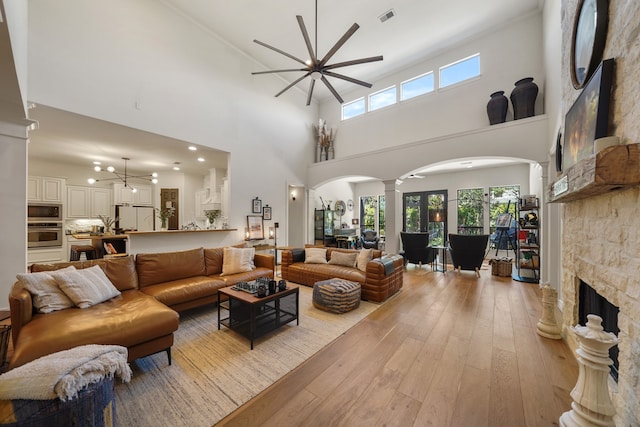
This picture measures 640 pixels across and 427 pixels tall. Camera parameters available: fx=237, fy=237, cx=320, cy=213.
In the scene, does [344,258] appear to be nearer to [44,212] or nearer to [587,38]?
[587,38]

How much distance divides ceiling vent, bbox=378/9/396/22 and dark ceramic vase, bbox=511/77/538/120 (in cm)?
291

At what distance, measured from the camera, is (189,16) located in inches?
195

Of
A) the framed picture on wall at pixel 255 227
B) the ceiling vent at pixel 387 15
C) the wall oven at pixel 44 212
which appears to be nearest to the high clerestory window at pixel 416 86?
the ceiling vent at pixel 387 15

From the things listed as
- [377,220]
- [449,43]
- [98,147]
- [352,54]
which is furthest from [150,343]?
[377,220]

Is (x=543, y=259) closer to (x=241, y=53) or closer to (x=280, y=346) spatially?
(x=280, y=346)

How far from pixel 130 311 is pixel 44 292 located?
2.57ft

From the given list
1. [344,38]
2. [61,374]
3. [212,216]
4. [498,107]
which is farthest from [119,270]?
[498,107]

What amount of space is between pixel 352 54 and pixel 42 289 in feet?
23.1

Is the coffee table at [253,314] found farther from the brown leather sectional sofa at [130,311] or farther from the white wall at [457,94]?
the white wall at [457,94]

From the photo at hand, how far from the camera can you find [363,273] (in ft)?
13.0

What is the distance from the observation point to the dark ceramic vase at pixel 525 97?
15.3 ft

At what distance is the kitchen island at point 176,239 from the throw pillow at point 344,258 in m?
2.50

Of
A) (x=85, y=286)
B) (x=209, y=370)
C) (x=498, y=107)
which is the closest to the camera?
(x=209, y=370)

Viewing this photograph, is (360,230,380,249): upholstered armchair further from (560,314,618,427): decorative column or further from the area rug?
(560,314,618,427): decorative column
